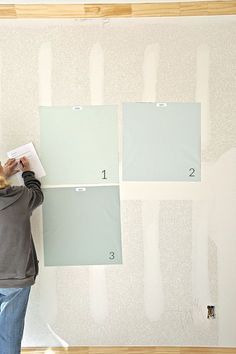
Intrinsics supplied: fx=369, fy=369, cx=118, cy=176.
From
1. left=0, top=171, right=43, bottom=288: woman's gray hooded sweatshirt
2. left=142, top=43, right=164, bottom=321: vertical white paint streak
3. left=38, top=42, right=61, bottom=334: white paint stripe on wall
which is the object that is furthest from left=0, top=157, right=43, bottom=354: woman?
left=142, top=43, right=164, bottom=321: vertical white paint streak

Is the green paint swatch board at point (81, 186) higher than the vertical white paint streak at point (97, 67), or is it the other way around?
the vertical white paint streak at point (97, 67)

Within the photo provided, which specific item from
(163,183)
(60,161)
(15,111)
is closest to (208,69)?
(163,183)

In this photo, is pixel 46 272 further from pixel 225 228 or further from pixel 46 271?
pixel 225 228

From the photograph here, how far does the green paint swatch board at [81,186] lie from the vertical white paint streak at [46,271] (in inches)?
2.2

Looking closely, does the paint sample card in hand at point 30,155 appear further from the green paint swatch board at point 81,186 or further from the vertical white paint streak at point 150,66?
the vertical white paint streak at point 150,66

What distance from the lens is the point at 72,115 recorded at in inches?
83.0

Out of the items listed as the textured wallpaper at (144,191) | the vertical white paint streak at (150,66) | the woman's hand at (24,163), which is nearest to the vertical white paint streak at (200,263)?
the textured wallpaper at (144,191)

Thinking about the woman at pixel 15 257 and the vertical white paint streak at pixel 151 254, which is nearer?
the woman at pixel 15 257

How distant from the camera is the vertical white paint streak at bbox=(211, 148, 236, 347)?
2107mm

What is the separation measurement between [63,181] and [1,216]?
0.47m

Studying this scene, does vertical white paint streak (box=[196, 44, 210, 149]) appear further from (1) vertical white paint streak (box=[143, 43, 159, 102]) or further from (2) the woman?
(2) the woman

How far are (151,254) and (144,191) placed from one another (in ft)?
1.21

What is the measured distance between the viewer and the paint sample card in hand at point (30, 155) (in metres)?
2.10

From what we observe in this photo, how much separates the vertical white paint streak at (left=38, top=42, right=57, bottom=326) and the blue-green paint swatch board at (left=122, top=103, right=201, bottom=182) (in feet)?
1.50
